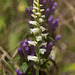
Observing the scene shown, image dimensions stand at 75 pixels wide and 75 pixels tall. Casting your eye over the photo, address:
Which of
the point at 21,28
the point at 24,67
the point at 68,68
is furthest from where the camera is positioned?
the point at 21,28

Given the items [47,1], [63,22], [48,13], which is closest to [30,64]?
[48,13]

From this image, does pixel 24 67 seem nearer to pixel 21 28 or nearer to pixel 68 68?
pixel 68 68

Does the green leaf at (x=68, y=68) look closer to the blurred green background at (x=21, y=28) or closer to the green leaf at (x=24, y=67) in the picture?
the blurred green background at (x=21, y=28)

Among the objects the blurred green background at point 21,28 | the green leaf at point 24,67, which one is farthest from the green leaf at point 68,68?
the green leaf at point 24,67

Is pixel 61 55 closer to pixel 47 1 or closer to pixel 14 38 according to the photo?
pixel 14 38

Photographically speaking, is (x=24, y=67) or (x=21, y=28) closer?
(x=24, y=67)

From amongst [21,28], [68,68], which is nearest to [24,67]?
[68,68]

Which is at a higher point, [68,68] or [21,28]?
[21,28]

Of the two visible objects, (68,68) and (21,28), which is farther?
(21,28)

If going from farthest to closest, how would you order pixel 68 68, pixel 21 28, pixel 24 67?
pixel 21 28
pixel 68 68
pixel 24 67

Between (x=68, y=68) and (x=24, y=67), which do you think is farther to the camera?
(x=68, y=68)

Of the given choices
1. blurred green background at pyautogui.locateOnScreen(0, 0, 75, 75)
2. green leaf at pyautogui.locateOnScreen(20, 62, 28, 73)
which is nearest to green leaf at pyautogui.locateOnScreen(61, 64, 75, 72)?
blurred green background at pyautogui.locateOnScreen(0, 0, 75, 75)
